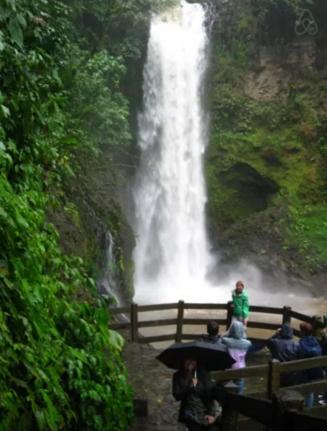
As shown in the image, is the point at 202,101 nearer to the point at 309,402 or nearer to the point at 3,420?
the point at 309,402

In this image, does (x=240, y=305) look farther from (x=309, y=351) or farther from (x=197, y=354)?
(x=197, y=354)

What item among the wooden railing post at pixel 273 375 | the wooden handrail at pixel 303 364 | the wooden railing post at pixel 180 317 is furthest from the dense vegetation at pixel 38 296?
the wooden railing post at pixel 180 317

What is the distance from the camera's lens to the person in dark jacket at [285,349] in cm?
733

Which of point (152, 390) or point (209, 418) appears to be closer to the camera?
point (209, 418)

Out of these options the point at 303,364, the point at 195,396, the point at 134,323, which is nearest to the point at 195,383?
the point at 195,396

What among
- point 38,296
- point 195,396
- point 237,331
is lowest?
point 195,396

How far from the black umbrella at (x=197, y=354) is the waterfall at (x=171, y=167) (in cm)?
1817

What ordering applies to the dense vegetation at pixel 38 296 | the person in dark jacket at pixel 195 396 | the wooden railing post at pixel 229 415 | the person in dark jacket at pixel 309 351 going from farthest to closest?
the person in dark jacket at pixel 309 351
the wooden railing post at pixel 229 415
the person in dark jacket at pixel 195 396
the dense vegetation at pixel 38 296

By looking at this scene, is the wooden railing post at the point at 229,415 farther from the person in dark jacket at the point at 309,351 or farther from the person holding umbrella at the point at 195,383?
the person in dark jacket at the point at 309,351

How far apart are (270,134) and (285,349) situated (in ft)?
65.6

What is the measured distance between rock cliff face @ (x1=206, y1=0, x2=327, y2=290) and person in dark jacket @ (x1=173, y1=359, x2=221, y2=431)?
18316mm

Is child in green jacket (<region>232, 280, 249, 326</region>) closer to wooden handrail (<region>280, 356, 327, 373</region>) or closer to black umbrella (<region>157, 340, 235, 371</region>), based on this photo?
wooden handrail (<region>280, 356, 327, 373</region>)

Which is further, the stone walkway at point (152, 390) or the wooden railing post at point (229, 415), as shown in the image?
the stone walkway at point (152, 390)

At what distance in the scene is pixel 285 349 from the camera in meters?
7.55
